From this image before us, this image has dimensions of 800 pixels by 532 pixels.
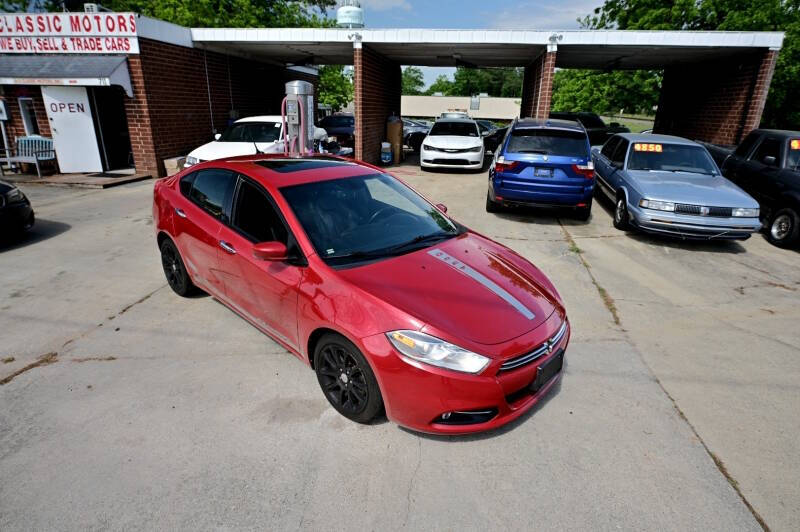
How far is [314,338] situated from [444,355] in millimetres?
1012

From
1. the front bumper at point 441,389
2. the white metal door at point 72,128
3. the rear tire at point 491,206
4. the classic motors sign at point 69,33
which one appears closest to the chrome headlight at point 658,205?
the rear tire at point 491,206

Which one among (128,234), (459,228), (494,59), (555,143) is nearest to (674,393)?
(459,228)

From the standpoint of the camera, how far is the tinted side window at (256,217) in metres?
3.42

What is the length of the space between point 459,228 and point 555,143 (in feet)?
16.3

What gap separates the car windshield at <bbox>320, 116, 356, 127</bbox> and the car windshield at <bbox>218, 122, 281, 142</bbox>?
9.72 m

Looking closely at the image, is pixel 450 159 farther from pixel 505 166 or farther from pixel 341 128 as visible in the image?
pixel 341 128

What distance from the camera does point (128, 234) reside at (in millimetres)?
7488

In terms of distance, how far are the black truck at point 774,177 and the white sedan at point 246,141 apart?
31.5 ft

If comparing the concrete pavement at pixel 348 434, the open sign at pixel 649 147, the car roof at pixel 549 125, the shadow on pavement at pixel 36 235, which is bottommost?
the concrete pavement at pixel 348 434

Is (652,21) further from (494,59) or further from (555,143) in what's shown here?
(555,143)

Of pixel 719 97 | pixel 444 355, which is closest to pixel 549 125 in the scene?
pixel 444 355

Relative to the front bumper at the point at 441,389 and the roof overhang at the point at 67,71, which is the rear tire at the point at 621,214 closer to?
the front bumper at the point at 441,389

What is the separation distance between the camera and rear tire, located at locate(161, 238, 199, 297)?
15.7 feet

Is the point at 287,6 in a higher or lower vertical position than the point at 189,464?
higher
